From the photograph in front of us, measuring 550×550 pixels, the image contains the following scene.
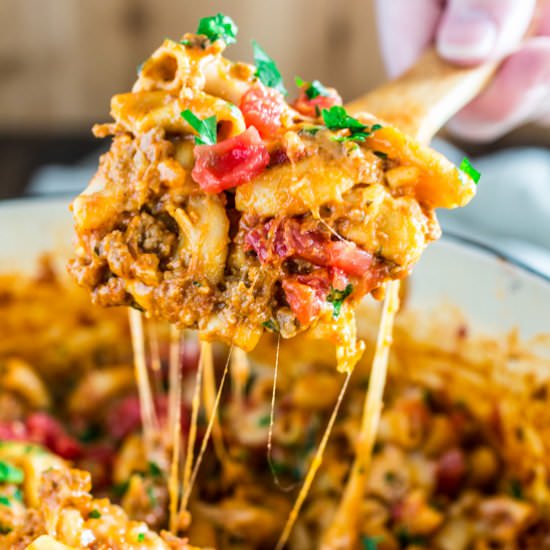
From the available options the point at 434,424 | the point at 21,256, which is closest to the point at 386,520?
the point at 434,424

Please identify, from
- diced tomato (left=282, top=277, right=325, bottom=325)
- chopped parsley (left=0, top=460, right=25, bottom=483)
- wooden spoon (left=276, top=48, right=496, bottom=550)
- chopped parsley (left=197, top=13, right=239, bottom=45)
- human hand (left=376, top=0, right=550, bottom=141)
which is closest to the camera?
diced tomato (left=282, top=277, right=325, bottom=325)

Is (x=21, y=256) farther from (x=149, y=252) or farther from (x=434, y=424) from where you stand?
(x=434, y=424)

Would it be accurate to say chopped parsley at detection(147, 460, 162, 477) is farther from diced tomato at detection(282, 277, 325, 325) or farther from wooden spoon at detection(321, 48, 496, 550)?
diced tomato at detection(282, 277, 325, 325)

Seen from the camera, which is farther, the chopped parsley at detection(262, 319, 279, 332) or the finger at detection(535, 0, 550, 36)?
the finger at detection(535, 0, 550, 36)

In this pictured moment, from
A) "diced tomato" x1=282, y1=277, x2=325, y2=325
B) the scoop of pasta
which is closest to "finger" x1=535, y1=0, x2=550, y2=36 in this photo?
the scoop of pasta

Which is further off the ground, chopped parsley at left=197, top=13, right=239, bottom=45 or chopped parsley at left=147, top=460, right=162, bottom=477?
chopped parsley at left=197, top=13, right=239, bottom=45

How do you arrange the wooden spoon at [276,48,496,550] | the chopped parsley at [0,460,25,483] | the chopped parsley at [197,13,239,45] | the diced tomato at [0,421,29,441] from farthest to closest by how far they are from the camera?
1. the diced tomato at [0,421,29,441]
2. the chopped parsley at [0,460,25,483]
3. the wooden spoon at [276,48,496,550]
4. the chopped parsley at [197,13,239,45]

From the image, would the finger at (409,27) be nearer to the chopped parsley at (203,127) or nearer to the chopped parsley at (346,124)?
the chopped parsley at (346,124)

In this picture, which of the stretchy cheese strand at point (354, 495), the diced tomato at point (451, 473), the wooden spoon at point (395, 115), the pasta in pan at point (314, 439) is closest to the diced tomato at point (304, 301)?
the wooden spoon at point (395, 115)
